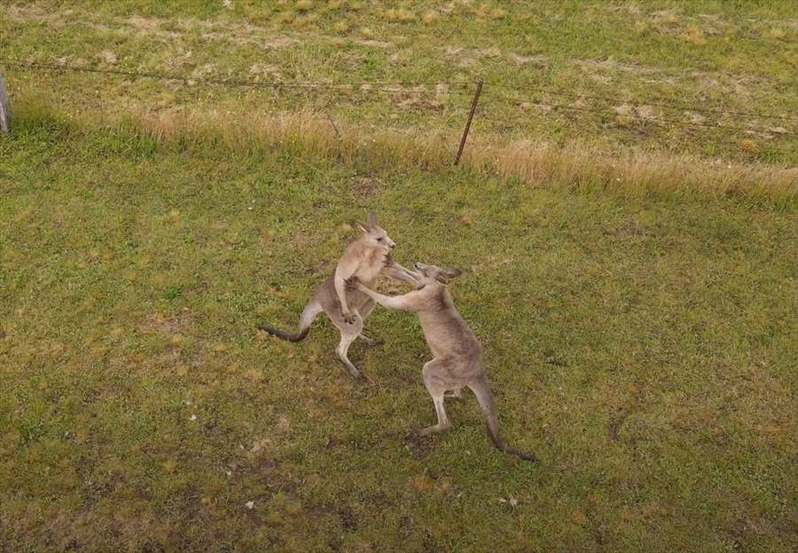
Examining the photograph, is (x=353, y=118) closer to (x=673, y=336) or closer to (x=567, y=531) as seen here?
(x=673, y=336)

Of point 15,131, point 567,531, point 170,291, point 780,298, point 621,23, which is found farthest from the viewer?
point 621,23

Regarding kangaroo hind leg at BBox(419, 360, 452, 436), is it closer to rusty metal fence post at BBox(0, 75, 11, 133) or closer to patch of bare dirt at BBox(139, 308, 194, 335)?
patch of bare dirt at BBox(139, 308, 194, 335)

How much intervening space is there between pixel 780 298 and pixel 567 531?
5.38 metres

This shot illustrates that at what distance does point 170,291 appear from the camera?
9297mm

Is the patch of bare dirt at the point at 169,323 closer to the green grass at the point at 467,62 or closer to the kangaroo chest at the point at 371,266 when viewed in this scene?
the kangaroo chest at the point at 371,266

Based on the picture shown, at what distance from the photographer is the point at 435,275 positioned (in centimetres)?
752

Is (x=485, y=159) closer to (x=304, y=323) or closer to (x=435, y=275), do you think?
(x=435, y=275)

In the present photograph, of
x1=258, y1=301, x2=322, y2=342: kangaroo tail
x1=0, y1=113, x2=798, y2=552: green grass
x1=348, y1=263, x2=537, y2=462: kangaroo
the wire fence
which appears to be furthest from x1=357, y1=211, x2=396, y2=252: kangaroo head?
the wire fence

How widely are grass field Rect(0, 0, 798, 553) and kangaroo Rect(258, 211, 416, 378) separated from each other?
0.61 metres

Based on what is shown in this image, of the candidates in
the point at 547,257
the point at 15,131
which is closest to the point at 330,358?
the point at 547,257

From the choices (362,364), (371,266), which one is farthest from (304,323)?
(371,266)

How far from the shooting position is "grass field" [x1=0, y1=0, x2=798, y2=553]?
711 cm

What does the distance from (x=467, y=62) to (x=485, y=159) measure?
545 cm

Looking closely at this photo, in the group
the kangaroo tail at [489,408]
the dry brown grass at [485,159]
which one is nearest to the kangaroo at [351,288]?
the kangaroo tail at [489,408]
